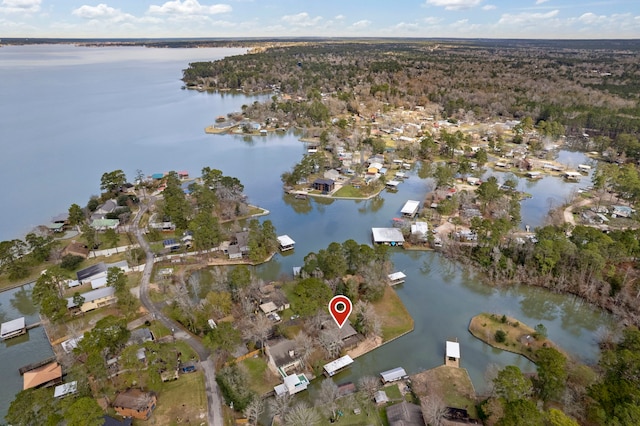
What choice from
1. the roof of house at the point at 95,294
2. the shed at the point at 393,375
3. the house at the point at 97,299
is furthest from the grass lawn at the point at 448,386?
the roof of house at the point at 95,294

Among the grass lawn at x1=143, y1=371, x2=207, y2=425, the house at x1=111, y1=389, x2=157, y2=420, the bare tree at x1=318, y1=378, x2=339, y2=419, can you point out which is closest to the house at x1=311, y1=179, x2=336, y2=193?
the grass lawn at x1=143, y1=371, x2=207, y2=425

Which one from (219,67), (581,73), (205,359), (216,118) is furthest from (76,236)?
(581,73)

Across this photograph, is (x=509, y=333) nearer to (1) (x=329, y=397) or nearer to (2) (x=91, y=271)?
(1) (x=329, y=397)

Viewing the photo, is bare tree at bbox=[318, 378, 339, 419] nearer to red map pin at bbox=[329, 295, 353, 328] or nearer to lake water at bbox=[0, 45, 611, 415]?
lake water at bbox=[0, 45, 611, 415]

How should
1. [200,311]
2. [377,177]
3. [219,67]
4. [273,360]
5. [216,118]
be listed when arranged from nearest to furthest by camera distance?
[273,360]
[200,311]
[377,177]
[216,118]
[219,67]

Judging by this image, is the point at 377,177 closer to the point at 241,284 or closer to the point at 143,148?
the point at 241,284

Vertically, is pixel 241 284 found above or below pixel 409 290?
above

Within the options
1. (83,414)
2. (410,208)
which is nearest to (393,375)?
(83,414)
